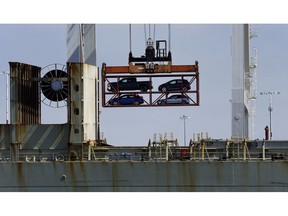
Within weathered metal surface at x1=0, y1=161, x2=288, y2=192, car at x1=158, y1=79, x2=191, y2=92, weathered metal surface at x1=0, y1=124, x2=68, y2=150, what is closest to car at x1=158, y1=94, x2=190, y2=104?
car at x1=158, y1=79, x2=191, y2=92

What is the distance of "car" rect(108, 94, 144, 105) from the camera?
4066 centimetres

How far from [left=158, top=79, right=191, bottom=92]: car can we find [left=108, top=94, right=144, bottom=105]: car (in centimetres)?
143

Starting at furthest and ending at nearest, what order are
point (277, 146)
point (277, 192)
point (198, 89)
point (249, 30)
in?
point (249, 30) < point (198, 89) < point (277, 146) < point (277, 192)

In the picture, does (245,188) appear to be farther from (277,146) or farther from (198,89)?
(198,89)

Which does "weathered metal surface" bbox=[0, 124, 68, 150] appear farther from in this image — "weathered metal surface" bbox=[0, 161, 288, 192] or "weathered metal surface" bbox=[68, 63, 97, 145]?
"weathered metal surface" bbox=[0, 161, 288, 192]

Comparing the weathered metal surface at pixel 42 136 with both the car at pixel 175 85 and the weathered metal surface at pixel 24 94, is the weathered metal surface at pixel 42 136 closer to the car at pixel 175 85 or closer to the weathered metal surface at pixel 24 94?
the weathered metal surface at pixel 24 94

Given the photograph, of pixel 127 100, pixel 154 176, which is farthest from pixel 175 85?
pixel 154 176

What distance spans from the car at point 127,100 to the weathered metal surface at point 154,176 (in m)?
8.75

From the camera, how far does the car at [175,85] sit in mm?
40562

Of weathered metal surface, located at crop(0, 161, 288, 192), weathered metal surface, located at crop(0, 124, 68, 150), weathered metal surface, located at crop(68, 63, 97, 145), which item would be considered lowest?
weathered metal surface, located at crop(0, 161, 288, 192)

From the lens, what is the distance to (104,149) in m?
34.6

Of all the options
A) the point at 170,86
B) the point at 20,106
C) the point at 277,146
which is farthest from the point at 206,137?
the point at 20,106

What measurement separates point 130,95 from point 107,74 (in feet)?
5.92

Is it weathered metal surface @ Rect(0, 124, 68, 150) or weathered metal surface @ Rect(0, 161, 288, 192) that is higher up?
weathered metal surface @ Rect(0, 124, 68, 150)
